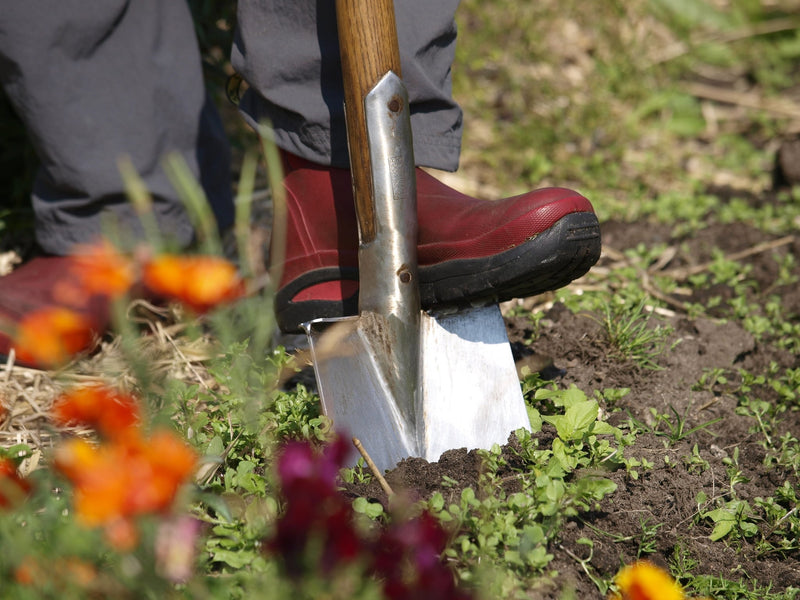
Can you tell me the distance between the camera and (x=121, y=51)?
2098 millimetres

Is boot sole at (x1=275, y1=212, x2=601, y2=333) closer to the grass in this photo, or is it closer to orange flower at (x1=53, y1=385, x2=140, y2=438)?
the grass

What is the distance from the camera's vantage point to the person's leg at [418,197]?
150 centimetres

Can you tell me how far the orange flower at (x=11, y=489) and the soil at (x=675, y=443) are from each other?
21.6 inches

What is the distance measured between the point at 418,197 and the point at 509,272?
299 millimetres

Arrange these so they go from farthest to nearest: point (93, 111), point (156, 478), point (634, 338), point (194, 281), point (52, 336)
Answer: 1. point (93, 111)
2. point (634, 338)
3. point (52, 336)
4. point (194, 281)
5. point (156, 478)

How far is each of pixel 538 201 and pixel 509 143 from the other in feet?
7.19

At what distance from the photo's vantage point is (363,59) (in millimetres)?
1516

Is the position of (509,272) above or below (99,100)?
below

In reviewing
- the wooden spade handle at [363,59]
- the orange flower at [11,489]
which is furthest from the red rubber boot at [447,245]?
the orange flower at [11,489]

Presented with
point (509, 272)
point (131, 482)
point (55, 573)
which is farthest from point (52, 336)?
point (509, 272)

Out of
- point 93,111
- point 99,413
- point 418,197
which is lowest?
point 418,197

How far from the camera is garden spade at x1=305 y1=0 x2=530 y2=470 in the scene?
152 cm

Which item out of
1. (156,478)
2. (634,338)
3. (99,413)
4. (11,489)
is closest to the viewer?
(156,478)

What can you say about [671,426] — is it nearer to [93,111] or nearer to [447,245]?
[447,245]
